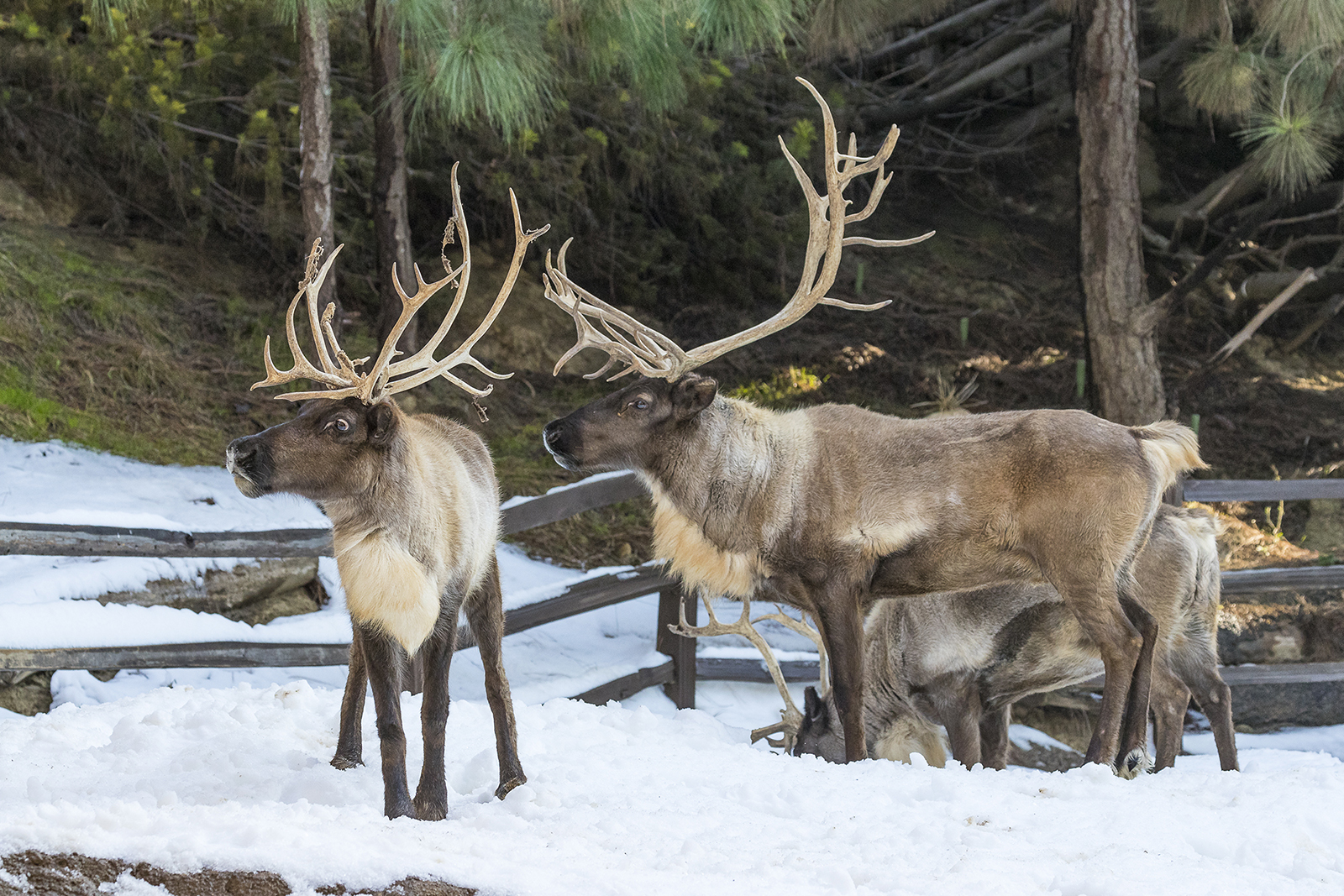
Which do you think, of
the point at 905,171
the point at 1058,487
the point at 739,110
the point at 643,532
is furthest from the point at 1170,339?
the point at 1058,487

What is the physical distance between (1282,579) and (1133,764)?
2860mm

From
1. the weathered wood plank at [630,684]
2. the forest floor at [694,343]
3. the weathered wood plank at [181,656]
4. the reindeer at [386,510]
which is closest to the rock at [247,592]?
the weathered wood plank at [181,656]

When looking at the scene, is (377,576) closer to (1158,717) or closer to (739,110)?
(1158,717)

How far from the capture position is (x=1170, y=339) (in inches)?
447

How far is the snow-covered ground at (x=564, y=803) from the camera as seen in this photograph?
2.98 m

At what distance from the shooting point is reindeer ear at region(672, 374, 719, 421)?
197 inches

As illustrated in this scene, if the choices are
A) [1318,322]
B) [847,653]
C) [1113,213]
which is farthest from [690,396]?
[1318,322]

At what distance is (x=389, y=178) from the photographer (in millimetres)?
7758

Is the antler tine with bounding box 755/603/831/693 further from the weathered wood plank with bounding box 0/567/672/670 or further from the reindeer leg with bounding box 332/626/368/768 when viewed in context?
the reindeer leg with bounding box 332/626/368/768

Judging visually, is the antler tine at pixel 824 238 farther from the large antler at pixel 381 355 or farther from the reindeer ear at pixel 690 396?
the large antler at pixel 381 355

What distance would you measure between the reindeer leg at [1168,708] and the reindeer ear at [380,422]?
3.74 metres

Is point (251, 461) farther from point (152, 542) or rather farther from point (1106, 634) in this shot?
point (1106, 634)

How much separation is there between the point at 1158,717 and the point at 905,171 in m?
8.65

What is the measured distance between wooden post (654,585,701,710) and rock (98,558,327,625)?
1989mm
